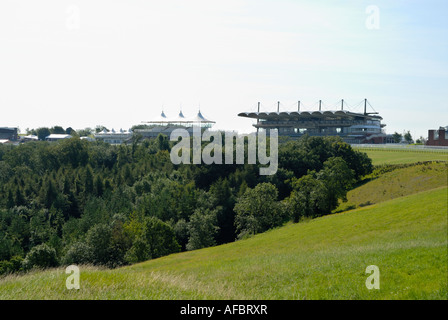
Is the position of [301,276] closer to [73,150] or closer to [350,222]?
[350,222]

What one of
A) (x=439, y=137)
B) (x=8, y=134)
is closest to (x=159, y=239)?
(x=439, y=137)

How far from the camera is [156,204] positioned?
65125 mm

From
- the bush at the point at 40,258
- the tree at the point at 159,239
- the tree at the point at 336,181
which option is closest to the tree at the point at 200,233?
the tree at the point at 159,239

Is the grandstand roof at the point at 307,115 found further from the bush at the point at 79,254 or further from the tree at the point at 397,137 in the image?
the bush at the point at 79,254

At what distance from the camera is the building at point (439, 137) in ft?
301

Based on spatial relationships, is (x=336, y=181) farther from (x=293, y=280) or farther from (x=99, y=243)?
(x=293, y=280)

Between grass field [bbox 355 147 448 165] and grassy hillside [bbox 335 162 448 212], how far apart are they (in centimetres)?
572

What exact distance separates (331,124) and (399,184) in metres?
72.5

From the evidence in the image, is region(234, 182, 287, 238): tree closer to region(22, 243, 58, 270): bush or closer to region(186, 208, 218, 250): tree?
region(186, 208, 218, 250): tree

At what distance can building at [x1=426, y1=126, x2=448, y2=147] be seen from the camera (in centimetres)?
9171

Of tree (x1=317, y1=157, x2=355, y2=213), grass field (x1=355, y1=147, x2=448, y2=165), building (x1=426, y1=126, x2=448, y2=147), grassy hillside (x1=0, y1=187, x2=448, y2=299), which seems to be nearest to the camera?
grassy hillside (x1=0, y1=187, x2=448, y2=299)

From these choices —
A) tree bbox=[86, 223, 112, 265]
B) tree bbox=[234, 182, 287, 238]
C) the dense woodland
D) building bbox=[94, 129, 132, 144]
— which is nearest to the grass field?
the dense woodland
